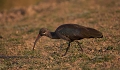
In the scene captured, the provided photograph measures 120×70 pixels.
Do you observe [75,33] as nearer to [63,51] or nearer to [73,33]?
[73,33]

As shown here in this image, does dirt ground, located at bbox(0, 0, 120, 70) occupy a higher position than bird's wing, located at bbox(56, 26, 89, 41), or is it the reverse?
bird's wing, located at bbox(56, 26, 89, 41)

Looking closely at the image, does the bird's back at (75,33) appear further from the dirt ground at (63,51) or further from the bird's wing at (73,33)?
the dirt ground at (63,51)

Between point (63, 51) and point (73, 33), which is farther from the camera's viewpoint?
point (63, 51)

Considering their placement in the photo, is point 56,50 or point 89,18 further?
point 89,18

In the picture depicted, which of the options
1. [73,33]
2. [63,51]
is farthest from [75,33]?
[63,51]

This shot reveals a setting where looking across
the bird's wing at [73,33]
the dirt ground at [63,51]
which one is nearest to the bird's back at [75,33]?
the bird's wing at [73,33]

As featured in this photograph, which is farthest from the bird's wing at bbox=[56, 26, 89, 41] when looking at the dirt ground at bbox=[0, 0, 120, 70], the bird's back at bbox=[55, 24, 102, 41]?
the dirt ground at bbox=[0, 0, 120, 70]

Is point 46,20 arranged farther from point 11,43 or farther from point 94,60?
point 94,60

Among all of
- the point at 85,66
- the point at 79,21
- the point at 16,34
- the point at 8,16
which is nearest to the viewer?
the point at 85,66

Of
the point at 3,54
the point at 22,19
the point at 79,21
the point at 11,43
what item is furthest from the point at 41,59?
the point at 22,19

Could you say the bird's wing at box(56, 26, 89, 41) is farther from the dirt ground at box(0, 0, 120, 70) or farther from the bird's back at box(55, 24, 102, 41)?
the dirt ground at box(0, 0, 120, 70)

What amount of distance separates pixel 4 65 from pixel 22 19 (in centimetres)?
1326

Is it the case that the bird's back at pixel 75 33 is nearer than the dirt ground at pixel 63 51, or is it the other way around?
the dirt ground at pixel 63 51

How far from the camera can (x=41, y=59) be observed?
10.4 metres
